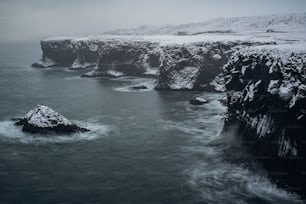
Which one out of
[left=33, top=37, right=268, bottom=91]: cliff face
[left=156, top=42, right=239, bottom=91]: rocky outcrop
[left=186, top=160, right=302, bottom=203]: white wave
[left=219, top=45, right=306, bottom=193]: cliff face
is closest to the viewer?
[left=186, top=160, right=302, bottom=203]: white wave

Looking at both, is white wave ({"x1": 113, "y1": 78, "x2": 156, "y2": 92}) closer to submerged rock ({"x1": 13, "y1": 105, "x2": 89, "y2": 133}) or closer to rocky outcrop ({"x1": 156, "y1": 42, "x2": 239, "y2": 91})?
rocky outcrop ({"x1": 156, "y1": 42, "x2": 239, "y2": 91})

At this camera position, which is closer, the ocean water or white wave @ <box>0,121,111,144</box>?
the ocean water

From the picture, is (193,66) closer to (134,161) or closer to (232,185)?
(134,161)

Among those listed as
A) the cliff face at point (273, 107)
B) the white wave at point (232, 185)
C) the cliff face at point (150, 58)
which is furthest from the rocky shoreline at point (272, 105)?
the cliff face at point (150, 58)

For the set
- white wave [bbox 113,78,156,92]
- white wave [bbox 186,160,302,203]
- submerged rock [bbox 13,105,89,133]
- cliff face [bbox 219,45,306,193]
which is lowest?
white wave [bbox 113,78,156,92]

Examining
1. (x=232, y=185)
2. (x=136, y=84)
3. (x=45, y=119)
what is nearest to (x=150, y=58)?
(x=136, y=84)

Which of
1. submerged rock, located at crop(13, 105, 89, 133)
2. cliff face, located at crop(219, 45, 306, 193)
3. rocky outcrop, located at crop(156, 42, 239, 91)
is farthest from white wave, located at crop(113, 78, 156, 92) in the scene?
cliff face, located at crop(219, 45, 306, 193)

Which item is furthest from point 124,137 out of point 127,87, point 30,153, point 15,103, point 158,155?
point 127,87
